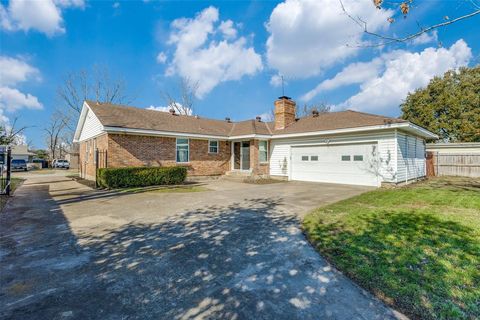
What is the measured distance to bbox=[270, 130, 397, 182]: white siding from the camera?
36.6 ft

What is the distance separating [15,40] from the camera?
608 inches

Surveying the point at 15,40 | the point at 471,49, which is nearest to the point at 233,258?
the point at 471,49

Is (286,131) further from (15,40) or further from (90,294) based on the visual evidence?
(15,40)

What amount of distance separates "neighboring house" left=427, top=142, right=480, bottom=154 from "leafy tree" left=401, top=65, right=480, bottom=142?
823 cm

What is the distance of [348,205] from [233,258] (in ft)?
15.7

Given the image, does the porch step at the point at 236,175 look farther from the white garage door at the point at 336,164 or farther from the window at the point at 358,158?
the window at the point at 358,158

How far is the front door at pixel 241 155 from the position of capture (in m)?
16.7

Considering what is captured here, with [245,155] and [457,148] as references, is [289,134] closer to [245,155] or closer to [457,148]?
[245,155]

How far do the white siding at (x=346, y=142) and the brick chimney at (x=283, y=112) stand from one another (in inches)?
54.2

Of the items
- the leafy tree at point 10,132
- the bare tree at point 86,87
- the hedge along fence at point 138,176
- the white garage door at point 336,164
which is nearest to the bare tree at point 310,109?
the white garage door at point 336,164

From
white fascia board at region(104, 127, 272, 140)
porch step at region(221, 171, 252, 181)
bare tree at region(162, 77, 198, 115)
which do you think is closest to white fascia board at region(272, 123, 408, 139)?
white fascia board at region(104, 127, 272, 140)

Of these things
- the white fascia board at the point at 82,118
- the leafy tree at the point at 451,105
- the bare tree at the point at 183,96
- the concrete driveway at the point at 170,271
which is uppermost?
the bare tree at the point at 183,96

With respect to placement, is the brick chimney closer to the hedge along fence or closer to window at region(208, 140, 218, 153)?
window at region(208, 140, 218, 153)

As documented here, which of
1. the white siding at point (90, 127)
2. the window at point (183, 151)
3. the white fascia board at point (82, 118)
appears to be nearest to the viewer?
the white siding at point (90, 127)
